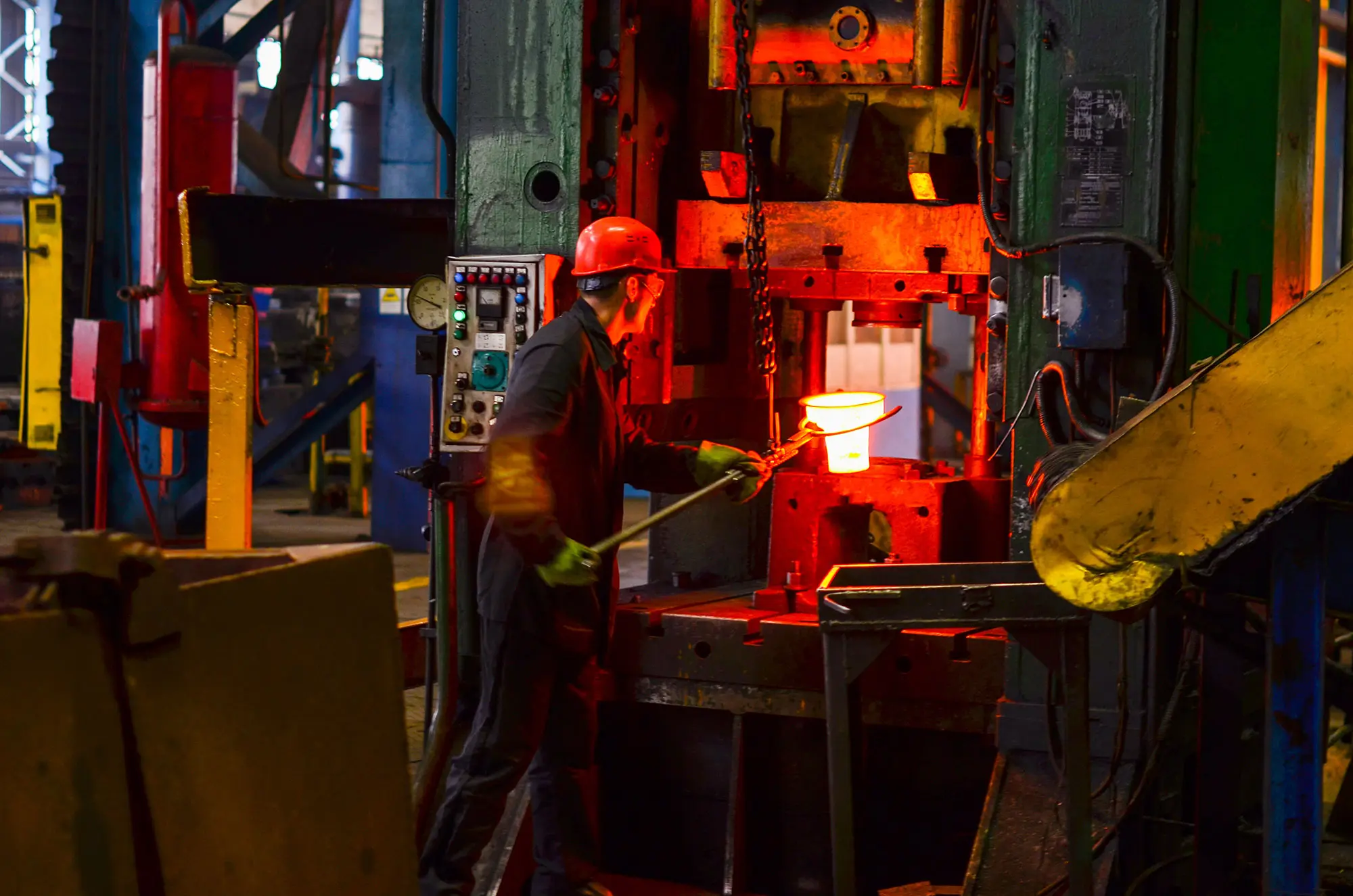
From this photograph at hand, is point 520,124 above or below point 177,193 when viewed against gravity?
below

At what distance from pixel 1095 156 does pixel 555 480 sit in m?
1.61

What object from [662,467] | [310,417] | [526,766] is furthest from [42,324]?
[526,766]

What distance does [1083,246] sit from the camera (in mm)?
3938

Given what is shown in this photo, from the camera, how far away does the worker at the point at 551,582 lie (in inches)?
152

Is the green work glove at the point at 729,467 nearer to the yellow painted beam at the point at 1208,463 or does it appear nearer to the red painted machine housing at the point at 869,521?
the red painted machine housing at the point at 869,521

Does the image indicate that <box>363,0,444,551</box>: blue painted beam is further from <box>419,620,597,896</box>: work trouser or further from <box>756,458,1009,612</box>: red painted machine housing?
<box>419,620,597,896</box>: work trouser

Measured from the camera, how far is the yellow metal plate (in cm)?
196

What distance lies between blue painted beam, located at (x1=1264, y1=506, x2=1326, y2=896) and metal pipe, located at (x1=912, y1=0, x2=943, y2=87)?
222cm

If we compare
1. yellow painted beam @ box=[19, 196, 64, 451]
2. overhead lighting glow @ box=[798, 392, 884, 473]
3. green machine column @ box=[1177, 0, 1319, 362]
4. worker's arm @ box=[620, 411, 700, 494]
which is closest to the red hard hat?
worker's arm @ box=[620, 411, 700, 494]

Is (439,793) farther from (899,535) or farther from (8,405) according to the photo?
(8,405)

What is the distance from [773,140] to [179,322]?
4.74m

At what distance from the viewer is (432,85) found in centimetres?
481

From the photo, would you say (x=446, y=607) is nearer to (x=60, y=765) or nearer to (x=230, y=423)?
(x=230, y=423)

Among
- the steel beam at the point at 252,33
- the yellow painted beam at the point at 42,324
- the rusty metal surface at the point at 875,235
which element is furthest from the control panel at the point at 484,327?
the yellow painted beam at the point at 42,324
